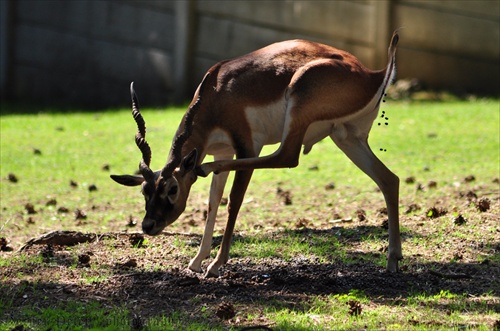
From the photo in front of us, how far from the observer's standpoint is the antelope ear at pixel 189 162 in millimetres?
5961

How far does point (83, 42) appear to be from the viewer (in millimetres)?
15070

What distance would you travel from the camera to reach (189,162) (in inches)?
237

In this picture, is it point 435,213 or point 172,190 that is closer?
point 172,190

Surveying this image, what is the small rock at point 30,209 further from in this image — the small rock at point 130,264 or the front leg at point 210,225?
the front leg at point 210,225

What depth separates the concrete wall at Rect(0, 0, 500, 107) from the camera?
45.1 ft

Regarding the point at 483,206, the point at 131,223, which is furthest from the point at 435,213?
the point at 131,223

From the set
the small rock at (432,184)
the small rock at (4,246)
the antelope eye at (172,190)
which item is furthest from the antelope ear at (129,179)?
the small rock at (432,184)

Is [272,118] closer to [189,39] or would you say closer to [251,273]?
[251,273]

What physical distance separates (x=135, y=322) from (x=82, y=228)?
3471 mm

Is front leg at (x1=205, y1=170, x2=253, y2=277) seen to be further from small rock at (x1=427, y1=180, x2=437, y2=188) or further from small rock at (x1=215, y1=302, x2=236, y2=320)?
small rock at (x1=427, y1=180, x2=437, y2=188)

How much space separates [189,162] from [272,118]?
0.71m

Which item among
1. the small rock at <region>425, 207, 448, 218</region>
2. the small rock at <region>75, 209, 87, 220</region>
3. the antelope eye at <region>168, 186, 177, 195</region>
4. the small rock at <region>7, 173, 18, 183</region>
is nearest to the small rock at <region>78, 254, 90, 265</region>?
the antelope eye at <region>168, 186, 177, 195</region>

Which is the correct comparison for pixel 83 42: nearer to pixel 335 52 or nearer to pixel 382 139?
pixel 382 139

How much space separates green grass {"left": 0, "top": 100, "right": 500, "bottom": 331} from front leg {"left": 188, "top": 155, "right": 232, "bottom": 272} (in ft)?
1.06
